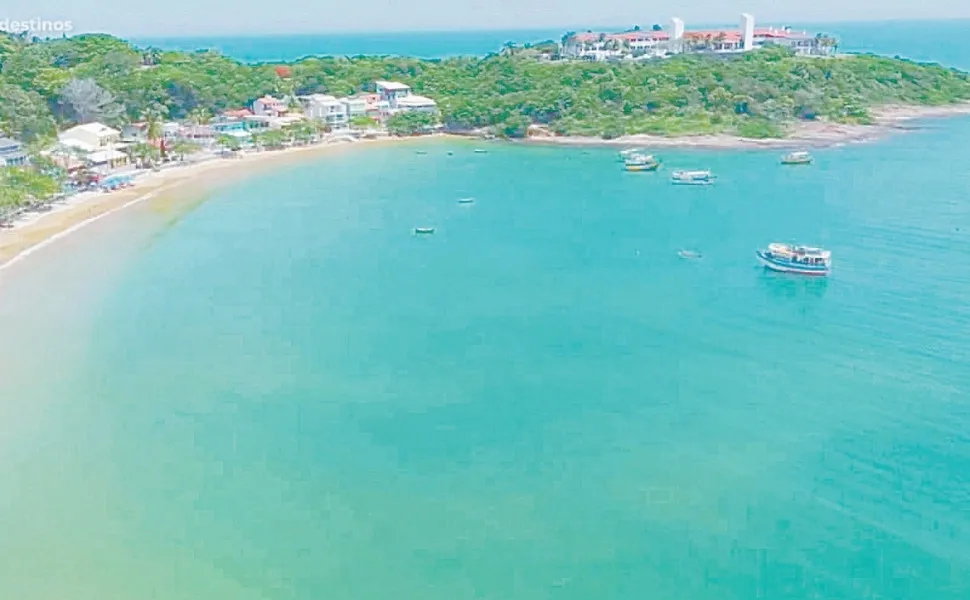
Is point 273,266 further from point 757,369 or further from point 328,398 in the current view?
point 757,369

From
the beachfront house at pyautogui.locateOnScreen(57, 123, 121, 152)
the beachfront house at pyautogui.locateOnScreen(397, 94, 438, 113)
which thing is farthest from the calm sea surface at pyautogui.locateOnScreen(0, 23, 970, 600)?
the beachfront house at pyautogui.locateOnScreen(397, 94, 438, 113)

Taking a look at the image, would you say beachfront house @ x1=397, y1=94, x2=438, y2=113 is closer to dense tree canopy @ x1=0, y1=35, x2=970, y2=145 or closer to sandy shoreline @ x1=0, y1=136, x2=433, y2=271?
dense tree canopy @ x1=0, y1=35, x2=970, y2=145

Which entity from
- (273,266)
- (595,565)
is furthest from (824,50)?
(595,565)

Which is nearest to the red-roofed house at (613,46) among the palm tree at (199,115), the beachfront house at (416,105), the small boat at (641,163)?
the beachfront house at (416,105)

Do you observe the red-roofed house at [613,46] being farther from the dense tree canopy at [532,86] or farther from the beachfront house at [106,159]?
the beachfront house at [106,159]

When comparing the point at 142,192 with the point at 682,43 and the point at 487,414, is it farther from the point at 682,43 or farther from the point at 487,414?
the point at 682,43

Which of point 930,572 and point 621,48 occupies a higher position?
point 621,48

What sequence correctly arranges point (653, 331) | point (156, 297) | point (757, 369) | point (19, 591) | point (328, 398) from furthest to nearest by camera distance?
point (156, 297), point (653, 331), point (757, 369), point (328, 398), point (19, 591)
